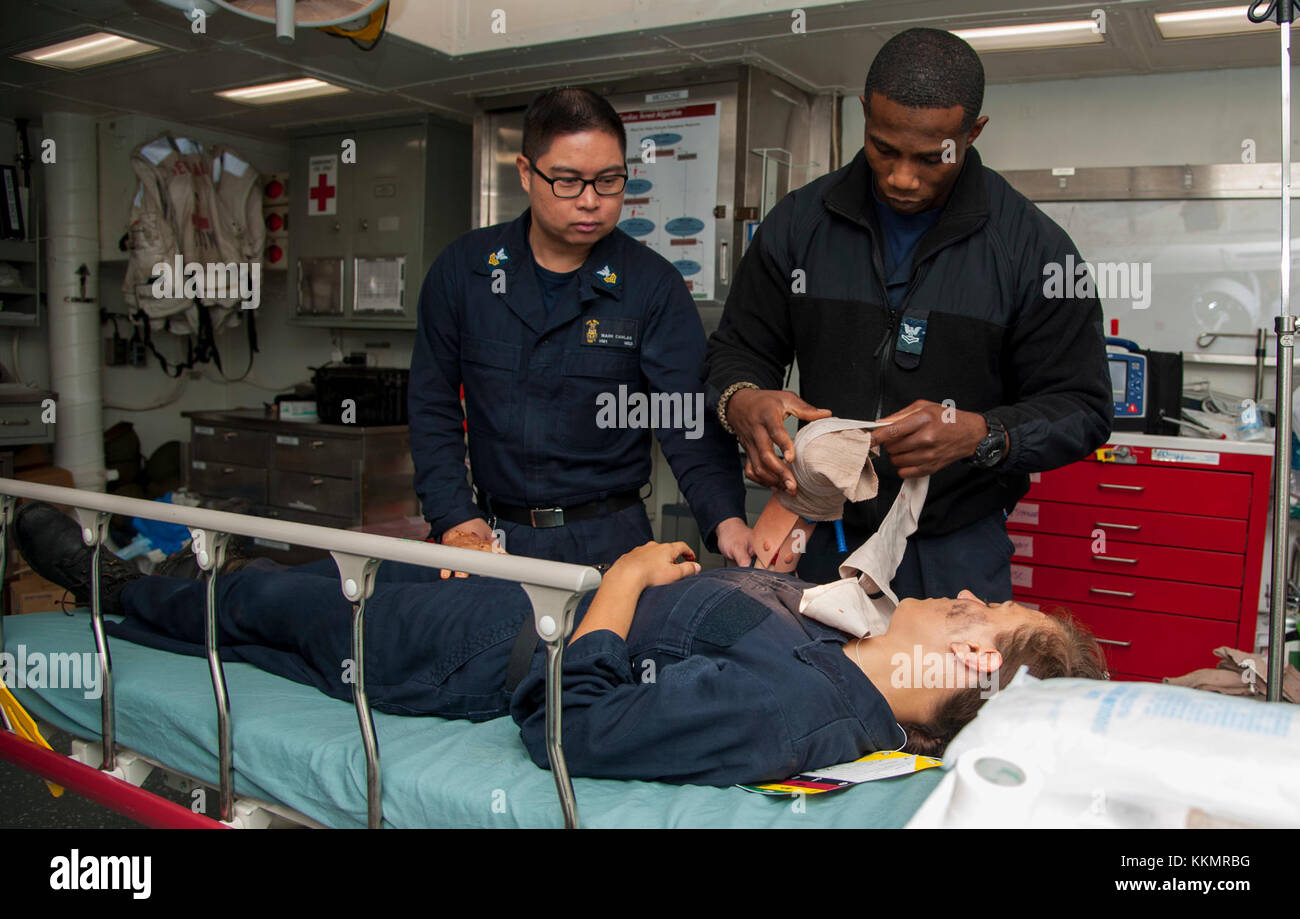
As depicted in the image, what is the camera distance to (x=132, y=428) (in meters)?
6.14

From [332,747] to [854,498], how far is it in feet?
3.13

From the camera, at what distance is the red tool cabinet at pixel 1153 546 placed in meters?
3.40

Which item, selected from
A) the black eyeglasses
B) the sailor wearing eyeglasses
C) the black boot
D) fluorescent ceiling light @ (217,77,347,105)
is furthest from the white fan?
fluorescent ceiling light @ (217,77,347,105)

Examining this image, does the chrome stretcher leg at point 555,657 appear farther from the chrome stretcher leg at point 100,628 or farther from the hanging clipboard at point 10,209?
the hanging clipboard at point 10,209

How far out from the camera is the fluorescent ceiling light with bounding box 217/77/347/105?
473 cm

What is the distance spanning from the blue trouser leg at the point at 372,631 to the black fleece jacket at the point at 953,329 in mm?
645

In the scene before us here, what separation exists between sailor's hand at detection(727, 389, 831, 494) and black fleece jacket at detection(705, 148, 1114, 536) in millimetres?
180

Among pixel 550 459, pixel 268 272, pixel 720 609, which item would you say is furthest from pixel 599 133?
pixel 268 272

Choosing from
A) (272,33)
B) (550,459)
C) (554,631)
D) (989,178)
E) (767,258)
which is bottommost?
(554,631)

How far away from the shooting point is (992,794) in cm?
91
